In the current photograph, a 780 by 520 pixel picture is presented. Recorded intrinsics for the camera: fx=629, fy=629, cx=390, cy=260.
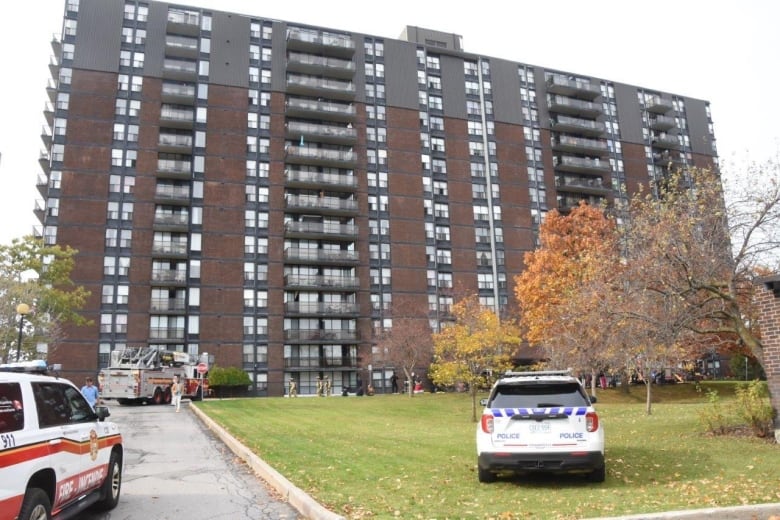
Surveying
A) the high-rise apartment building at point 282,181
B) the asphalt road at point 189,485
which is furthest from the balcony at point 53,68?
the asphalt road at point 189,485

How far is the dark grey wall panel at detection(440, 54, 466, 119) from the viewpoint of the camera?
6900 cm

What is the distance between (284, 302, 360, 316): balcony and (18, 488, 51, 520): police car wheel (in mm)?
51469

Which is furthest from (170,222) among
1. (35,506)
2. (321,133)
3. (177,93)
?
(35,506)

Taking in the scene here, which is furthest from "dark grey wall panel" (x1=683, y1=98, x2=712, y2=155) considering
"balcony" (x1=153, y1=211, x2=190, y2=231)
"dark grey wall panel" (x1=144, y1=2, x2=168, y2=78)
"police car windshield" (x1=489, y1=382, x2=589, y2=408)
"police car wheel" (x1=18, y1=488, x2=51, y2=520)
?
"police car wheel" (x1=18, y1=488, x2=51, y2=520)

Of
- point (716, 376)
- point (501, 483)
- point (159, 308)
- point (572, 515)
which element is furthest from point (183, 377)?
point (716, 376)

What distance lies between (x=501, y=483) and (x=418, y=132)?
58795 mm

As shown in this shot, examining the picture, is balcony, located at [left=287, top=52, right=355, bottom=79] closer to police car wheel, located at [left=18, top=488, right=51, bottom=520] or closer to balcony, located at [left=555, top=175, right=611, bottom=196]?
balcony, located at [left=555, top=175, right=611, bottom=196]

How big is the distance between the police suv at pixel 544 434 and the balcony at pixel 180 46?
58.2 metres

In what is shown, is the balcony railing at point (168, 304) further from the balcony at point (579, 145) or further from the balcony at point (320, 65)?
the balcony at point (579, 145)

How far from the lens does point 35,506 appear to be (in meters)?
6.18

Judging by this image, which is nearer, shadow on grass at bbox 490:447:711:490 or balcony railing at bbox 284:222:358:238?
shadow on grass at bbox 490:447:711:490

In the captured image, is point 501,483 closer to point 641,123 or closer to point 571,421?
point 571,421

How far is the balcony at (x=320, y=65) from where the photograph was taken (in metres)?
62.9

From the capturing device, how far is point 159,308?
53844mm
